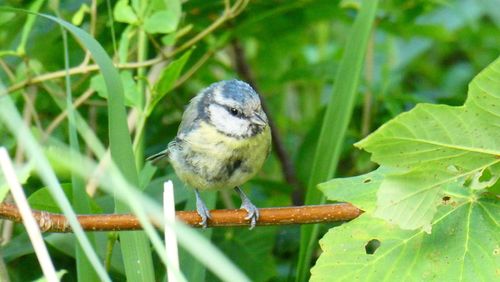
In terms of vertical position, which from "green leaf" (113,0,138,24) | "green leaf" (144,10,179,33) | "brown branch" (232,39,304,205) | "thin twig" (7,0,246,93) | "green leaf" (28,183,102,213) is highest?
"green leaf" (113,0,138,24)

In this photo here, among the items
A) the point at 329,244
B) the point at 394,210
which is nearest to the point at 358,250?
the point at 329,244

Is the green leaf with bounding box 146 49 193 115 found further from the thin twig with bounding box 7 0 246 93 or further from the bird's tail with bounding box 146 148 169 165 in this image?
the bird's tail with bounding box 146 148 169 165

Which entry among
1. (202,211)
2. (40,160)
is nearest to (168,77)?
(202,211)

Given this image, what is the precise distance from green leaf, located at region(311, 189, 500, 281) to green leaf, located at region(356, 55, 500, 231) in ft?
0.23

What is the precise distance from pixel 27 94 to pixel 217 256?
1.35 meters

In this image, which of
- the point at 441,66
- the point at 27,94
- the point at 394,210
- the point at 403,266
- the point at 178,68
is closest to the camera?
the point at 394,210

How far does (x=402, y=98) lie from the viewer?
2.43 m

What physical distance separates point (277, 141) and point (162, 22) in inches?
34.6

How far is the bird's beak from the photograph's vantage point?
209 centimetres

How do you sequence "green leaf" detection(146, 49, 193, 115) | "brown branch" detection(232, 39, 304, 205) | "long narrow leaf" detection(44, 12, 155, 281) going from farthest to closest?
1. "brown branch" detection(232, 39, 304, 205)
2. "green leaf" detection(146, 49, 193, 115)
3. "long narrow leaf" detection(44, 12, 155, 281)

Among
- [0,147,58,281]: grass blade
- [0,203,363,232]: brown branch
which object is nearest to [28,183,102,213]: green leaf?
[0,203,363,232]: brown branch

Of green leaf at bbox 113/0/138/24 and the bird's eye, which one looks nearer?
green leaf at bbox 113/0/138/24

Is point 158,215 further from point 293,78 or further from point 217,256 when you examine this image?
point 293,78

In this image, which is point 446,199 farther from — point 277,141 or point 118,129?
point 277,141
